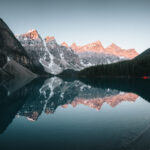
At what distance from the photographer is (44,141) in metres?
9.22

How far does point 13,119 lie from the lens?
1422 cm

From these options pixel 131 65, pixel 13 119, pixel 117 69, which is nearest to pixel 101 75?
pixel 117 69

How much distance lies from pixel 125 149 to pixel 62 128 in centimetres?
527

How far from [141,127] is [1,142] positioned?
10.3 m

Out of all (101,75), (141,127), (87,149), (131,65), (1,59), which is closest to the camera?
(87,149)

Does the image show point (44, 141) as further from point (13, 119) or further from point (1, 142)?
point (13, 119)

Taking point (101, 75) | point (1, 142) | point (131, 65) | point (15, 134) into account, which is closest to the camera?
point (1, 142)

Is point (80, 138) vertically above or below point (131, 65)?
below

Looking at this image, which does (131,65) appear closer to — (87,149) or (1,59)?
(1,59)

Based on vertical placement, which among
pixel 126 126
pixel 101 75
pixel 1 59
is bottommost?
pixel 126 126

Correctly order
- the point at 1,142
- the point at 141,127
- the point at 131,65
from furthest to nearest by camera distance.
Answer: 1. the point at 131,65
2. the point at 141,127
3. the point at 1,142

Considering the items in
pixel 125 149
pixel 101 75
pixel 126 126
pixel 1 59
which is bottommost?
pixel 125 149

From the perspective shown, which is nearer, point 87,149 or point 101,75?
point 87,149

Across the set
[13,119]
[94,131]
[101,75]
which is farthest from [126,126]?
[101,75]
